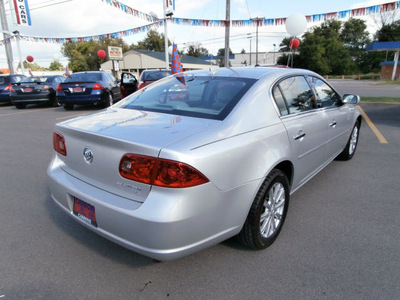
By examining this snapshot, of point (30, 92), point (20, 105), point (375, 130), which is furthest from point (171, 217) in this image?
point (20, 105)

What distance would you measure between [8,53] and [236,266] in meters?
24.6

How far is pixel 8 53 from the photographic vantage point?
2088cm

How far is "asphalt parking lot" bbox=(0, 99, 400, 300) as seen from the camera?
2.02 metres

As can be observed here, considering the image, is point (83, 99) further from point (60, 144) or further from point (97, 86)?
point (60, 144)

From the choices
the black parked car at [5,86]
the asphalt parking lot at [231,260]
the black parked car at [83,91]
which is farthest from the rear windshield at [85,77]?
the asphalt parking lot at [231,260]

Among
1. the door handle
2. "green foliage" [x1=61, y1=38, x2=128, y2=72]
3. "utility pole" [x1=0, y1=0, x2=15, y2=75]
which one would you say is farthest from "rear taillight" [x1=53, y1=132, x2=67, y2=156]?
"green foliage" [x1=61, y1=38, x2=128, y2=72]

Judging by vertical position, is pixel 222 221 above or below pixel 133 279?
above

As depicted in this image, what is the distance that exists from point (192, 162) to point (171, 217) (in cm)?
35

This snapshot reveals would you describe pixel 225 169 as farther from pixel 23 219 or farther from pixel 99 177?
pixel 23 219

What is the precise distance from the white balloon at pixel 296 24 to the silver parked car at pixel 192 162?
11.8 meters

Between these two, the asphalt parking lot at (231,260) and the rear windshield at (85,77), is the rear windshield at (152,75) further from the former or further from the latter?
the asphalt parking lot at (231,260)

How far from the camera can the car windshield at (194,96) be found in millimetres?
2416

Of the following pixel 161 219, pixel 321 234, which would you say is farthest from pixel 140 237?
pixel 321 234

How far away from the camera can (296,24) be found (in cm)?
1342
